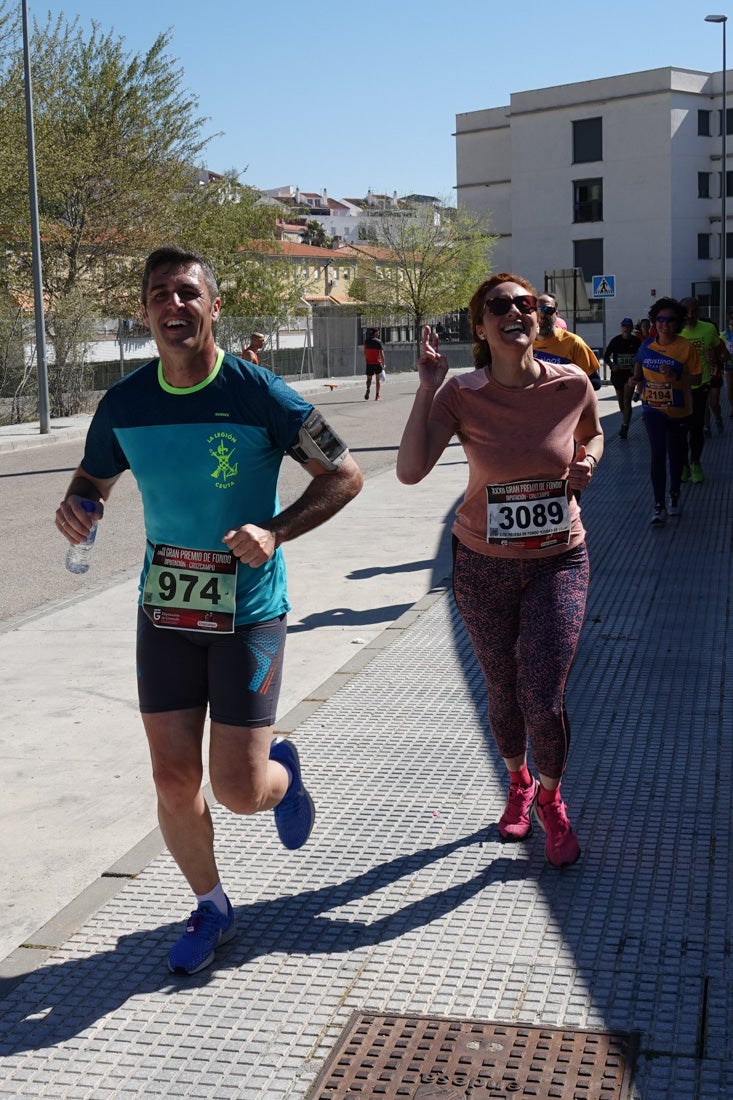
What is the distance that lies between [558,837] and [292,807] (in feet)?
2.89

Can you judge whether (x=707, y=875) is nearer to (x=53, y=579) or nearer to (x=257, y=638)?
(x=257, y=638)

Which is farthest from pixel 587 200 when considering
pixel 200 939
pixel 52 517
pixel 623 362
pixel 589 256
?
pixel 200 939

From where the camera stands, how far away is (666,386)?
Answer: 36.5 feet

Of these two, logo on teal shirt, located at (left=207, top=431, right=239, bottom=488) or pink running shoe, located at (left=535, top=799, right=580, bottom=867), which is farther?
pink running shoe, located at (left=535, top=799, right=580, bottom=867)

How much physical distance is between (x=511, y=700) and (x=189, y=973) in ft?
4.70

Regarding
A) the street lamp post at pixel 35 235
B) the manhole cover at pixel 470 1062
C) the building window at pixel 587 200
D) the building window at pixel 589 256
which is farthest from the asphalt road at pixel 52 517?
the building window at pixel 587 200

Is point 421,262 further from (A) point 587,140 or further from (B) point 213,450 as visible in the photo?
(B) point 213,450

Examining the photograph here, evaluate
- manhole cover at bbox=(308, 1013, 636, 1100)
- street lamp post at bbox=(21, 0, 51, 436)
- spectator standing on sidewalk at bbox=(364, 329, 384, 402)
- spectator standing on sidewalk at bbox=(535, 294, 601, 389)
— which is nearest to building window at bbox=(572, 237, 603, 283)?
spectator standing on sidewalk at bbox=(364, 329, 384, 402)

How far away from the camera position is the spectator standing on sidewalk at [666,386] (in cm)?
1107

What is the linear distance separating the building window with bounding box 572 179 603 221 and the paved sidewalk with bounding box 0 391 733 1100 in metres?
67.1

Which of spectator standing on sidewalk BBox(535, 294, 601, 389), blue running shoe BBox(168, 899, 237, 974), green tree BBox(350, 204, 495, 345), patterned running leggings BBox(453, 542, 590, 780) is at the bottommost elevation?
blue running shoe BBox(168, 899, 237, 974)

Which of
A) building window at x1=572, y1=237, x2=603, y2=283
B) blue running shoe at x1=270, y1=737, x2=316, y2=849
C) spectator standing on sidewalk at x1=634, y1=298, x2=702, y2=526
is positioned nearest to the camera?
blue running shoe at x1=270, y1=737, x2=316, y2=849

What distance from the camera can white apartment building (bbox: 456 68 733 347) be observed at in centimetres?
6769

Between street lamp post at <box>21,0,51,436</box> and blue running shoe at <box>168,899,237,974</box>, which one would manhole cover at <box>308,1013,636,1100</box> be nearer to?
blue running shoe at <box>168,899,237,974</box>
